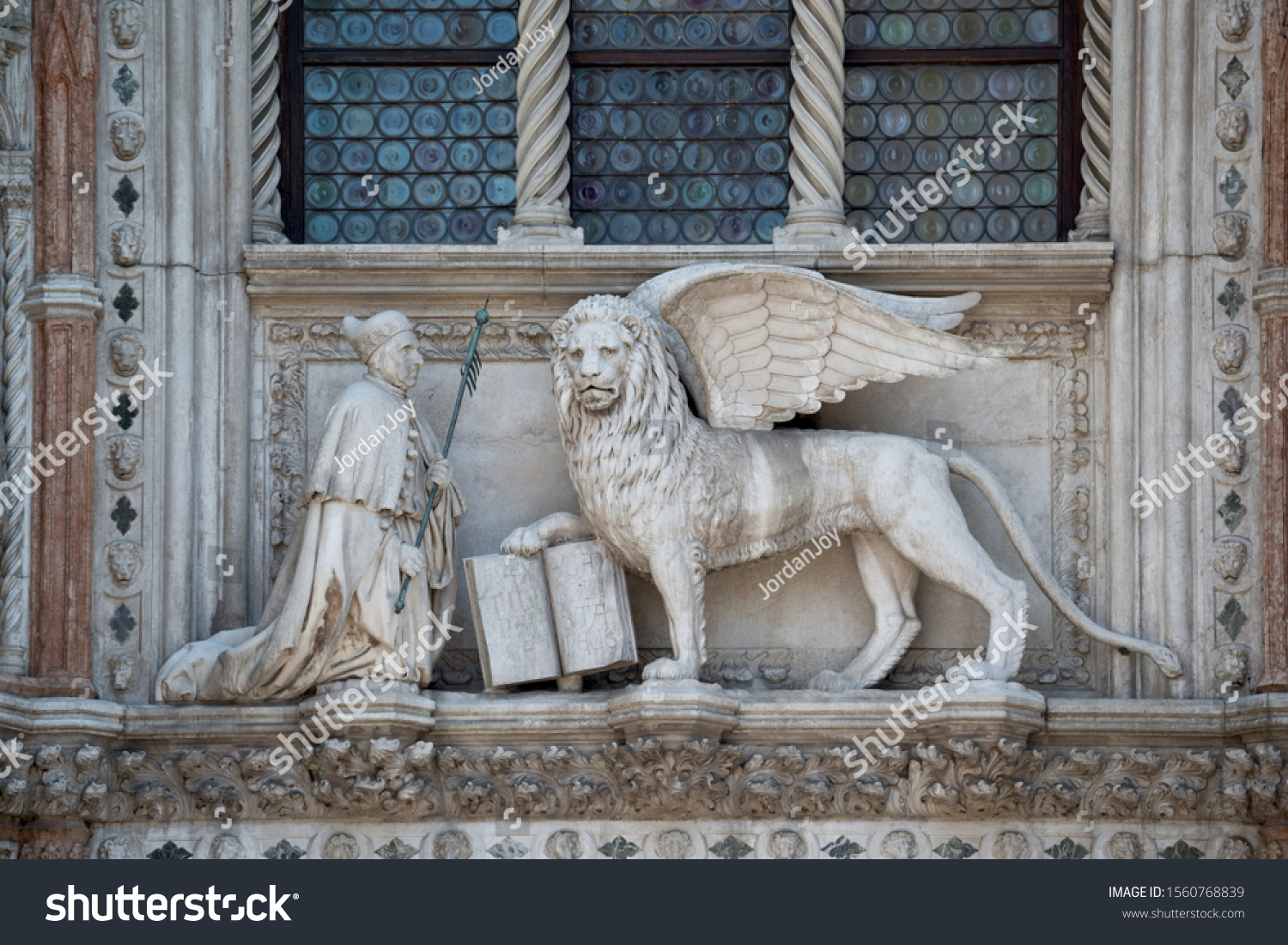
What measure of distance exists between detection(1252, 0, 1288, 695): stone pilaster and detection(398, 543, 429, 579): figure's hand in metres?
3.86

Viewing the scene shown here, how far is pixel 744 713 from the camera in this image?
1345 cm

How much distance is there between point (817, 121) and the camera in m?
14.6

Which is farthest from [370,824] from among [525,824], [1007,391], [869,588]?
[1007,391]

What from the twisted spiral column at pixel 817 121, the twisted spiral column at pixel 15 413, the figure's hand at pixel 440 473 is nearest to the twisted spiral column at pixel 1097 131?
the twisted spiral column at pixel 817 121

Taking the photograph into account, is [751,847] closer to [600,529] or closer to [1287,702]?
[600,529]

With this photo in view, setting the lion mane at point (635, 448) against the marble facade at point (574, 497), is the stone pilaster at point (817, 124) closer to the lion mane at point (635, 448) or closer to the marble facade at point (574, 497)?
the marble facade at point (574, 497)

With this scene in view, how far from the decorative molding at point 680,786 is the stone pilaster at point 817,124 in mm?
2677

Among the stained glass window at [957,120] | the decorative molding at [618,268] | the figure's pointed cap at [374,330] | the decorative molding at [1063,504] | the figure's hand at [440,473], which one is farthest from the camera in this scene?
the stained glass window at [957,120]

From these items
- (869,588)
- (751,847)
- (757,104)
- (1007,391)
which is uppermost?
(757,104)

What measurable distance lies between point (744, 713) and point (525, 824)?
1124 millimetres

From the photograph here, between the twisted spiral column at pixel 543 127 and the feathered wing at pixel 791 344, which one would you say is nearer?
the feathered wing at pixel 791 344

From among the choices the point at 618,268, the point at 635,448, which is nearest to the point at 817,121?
the point at 618,268

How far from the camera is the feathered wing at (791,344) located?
45.3 ft

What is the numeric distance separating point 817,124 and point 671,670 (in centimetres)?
296
